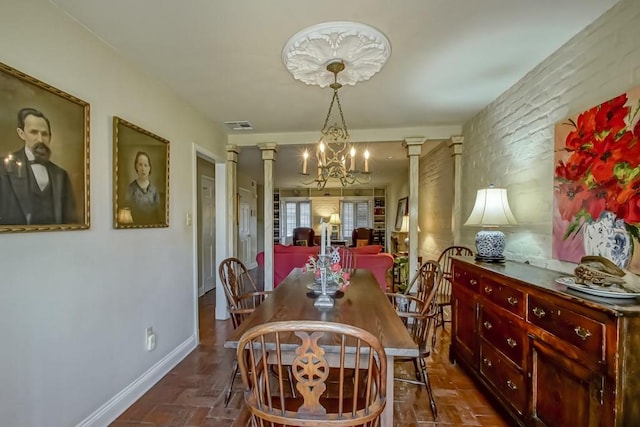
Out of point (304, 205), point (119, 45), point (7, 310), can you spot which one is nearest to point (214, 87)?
point (119, 45)

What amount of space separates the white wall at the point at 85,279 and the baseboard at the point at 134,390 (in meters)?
0.01

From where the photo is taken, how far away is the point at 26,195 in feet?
4.66

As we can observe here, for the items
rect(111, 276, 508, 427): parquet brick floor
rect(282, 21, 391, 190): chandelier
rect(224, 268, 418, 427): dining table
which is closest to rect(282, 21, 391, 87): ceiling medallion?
rect(282, 21, 391, 190): chandelier

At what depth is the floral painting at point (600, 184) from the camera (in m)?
1.46

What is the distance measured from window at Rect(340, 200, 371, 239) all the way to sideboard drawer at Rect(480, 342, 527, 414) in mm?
8104

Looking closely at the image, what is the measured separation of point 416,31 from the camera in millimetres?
1837

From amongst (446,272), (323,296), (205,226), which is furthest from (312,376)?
(205,226)

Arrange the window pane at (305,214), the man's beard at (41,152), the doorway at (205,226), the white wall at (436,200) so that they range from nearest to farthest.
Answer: the man's beard at (41,152), the white wall at (436,200), the doorway at (205,226), the window pane at (305,214)

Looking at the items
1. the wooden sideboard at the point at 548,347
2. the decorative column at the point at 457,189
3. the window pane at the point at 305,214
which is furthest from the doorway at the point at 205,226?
the window pane at the point at 305,214

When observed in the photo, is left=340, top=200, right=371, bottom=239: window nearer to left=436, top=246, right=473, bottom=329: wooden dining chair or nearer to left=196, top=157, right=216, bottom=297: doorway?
left=196, top=157, right=216, bottom=297: doorway

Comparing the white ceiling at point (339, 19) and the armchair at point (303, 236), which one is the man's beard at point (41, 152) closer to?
the white ceiling at point (339, 19)

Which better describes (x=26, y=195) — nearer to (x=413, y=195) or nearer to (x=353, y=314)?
(x=353, y=314)

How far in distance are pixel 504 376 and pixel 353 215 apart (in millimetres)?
8472

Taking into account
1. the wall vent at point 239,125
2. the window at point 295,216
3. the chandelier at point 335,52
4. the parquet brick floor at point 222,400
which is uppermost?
the wall vent at point 239,125
